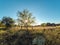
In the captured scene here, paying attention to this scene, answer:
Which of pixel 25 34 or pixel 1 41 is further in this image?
pixel 25 34

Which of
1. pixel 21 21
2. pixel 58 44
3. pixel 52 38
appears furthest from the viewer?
pixel 21 21

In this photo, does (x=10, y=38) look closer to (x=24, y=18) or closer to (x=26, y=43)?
(x=26, y=43)

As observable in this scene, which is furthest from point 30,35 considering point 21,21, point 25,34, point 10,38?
point 21,21

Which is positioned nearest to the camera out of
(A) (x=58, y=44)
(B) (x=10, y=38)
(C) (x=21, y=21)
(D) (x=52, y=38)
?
(A) (x=58, y=44)

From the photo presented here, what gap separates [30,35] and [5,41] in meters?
3.09

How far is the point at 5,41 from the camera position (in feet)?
67.3

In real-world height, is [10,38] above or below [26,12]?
below

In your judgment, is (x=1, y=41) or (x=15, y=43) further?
(x=1, y=41)

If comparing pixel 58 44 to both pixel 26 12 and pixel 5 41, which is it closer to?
pixel 5 41

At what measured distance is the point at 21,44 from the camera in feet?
62.1

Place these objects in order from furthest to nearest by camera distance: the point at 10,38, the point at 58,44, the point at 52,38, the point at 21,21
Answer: the point at 21,21, the point at 10,38, the point at 52,38, the point at 58,44

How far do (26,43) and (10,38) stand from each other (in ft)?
11.0

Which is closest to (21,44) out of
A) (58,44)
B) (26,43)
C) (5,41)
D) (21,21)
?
(26,43)

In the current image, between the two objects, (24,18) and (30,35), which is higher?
(24,18)
